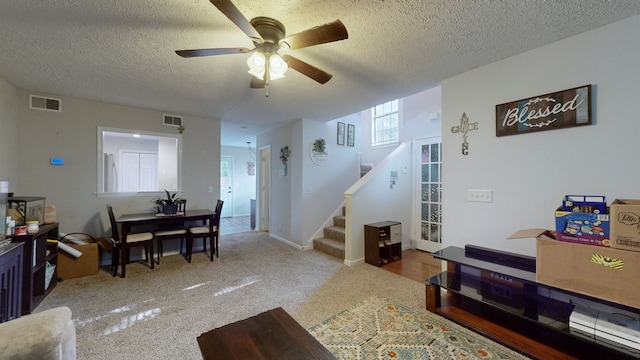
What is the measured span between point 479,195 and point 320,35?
7.00ft

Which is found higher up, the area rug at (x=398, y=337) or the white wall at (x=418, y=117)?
the white wall at (x=418, y=117)

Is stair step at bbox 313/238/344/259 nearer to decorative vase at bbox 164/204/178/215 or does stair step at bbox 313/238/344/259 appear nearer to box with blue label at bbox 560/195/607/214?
decorative vase at bbox 164/204/178/215

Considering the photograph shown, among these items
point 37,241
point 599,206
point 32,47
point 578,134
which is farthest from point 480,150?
point 37,241

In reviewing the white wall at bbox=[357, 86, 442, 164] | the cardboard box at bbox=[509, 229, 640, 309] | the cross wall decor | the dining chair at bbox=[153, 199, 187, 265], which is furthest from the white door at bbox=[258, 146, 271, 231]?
the cardboard box at bbox=[509, 229, 640, 309]

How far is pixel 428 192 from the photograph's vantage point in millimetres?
4305

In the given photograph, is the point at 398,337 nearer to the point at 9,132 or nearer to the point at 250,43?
the point at 250,43

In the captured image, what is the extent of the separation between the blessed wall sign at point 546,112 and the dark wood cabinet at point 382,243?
194 cm

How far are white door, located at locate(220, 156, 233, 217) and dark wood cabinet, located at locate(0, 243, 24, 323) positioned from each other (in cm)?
572

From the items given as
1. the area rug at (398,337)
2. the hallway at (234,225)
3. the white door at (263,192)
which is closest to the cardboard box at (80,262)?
the hallway at (234,225)

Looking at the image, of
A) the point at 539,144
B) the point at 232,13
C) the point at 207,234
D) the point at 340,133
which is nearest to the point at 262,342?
the point at 232,13

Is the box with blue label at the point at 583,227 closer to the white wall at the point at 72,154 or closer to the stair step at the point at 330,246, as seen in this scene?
the stair step at the point at 330,246

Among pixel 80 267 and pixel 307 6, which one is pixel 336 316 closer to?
pixel 307 6

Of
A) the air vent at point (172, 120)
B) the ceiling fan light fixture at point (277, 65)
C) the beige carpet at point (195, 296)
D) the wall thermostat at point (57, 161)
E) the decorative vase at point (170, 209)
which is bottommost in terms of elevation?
the beige carpet at point (195, 296)

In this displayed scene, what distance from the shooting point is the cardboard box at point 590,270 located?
1387mm
